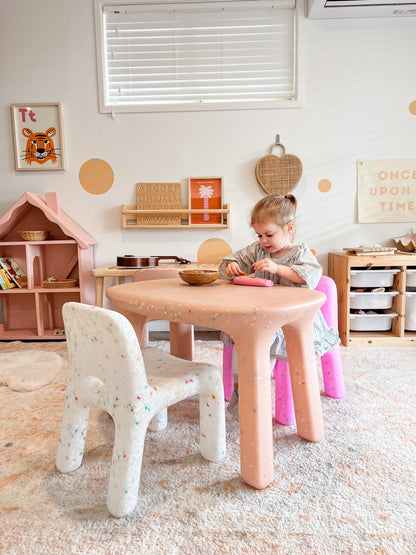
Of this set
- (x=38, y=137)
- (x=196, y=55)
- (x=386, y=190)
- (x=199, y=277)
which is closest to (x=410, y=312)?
(x=386, y=190)

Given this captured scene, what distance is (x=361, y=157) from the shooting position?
284 centimetres

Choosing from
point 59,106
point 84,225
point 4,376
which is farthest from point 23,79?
point 4,376

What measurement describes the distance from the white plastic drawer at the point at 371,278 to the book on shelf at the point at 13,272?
2492 mm

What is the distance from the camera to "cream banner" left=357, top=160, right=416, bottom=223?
2826 millimetres

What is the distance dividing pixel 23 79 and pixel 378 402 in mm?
3288

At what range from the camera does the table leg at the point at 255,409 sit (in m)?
1.10

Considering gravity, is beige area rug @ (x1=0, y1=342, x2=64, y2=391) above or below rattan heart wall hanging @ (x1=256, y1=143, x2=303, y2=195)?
below

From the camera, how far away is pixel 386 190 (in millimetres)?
2840

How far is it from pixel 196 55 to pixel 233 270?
→ 2059 millimetres

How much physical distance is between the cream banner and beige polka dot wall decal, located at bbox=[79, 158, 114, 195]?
1.97m

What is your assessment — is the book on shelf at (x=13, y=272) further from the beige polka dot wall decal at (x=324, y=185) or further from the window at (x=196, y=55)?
the beige polka dot wall decal at (x=324, y=185)

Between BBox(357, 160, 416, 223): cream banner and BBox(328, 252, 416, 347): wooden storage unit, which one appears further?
BBox(357, 160, 416, 223): cream banner

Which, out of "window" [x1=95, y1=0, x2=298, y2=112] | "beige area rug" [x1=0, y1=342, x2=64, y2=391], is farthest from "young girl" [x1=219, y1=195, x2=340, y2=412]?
"window" [x1=95, y1=0, x2=298, y2=112]

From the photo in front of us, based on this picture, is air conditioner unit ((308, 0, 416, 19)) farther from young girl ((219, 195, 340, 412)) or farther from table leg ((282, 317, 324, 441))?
table leg ((282, 317, 324, 441))
